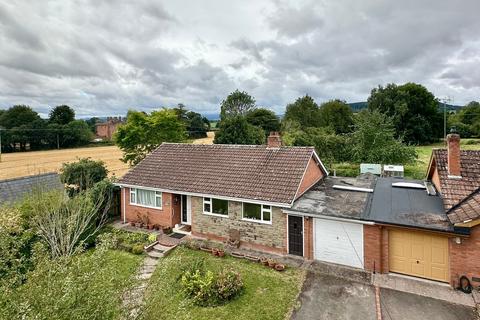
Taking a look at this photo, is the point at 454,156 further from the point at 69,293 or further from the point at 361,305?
the point at 69,293

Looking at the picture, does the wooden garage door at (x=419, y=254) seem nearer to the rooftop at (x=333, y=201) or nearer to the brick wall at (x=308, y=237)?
the rooftop at (x=333, y=201)

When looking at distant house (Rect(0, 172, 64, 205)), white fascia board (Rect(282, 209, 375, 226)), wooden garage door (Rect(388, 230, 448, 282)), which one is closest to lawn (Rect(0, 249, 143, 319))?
white fascia board (Rect(282, 209, 375, 226))

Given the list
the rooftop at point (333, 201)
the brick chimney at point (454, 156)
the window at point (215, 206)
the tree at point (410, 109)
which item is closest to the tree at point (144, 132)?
the window at point (215, 206)

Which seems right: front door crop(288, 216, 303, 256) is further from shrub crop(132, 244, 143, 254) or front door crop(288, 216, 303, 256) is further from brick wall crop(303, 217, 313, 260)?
shrub crop(132, 244, 143, 254)

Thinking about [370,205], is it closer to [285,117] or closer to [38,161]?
[285,117]

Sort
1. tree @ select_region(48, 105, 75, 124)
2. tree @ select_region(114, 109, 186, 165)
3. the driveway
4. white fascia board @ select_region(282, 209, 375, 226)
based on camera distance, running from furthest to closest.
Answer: tree @ select_region(48, 105, 75, 124)
tree @ select_region(114, 109, 186, 165)
white fascia board @ select_region(282, 209, 375, 226)
the driveway

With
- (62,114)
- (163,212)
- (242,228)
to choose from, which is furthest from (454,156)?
(62,114)
